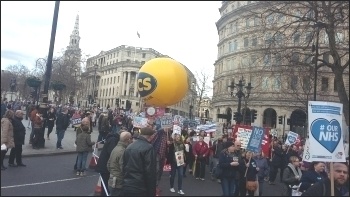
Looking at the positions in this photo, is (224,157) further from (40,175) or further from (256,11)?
(256,11)

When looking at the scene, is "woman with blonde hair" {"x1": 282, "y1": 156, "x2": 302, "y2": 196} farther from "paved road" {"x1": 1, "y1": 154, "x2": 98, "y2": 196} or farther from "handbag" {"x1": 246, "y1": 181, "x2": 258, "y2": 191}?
"paved road" {"x1": 1, "y1": 154, "x2": 98, "y2": 196}

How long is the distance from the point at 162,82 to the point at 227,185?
11.0 feet

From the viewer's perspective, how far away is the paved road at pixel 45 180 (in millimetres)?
8102

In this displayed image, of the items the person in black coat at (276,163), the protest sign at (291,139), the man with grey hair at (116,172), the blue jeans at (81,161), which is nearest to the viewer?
the man with grey hair at (116,172)

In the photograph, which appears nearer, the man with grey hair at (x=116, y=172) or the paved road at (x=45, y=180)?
the man with grey hair at (x=116, y=172)

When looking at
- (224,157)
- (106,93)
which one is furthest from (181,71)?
(106,93)

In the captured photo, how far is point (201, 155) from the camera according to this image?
13.7 metres

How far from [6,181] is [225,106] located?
62628 millimetres

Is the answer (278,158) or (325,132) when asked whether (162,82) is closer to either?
(325,132)

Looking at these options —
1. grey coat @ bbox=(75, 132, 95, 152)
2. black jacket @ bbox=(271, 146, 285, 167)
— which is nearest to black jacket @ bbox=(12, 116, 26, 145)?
grey coat @ bbox=(75, 132, 95, 152)

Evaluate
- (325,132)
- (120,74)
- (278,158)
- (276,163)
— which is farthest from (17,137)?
(120,74)

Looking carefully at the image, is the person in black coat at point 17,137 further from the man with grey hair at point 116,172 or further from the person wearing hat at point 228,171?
the person wearing hat at point 228,171

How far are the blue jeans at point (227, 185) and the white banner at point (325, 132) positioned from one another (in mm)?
4056

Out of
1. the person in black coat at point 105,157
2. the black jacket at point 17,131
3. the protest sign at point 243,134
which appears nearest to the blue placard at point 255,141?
A: the protest sign at point 243,134
